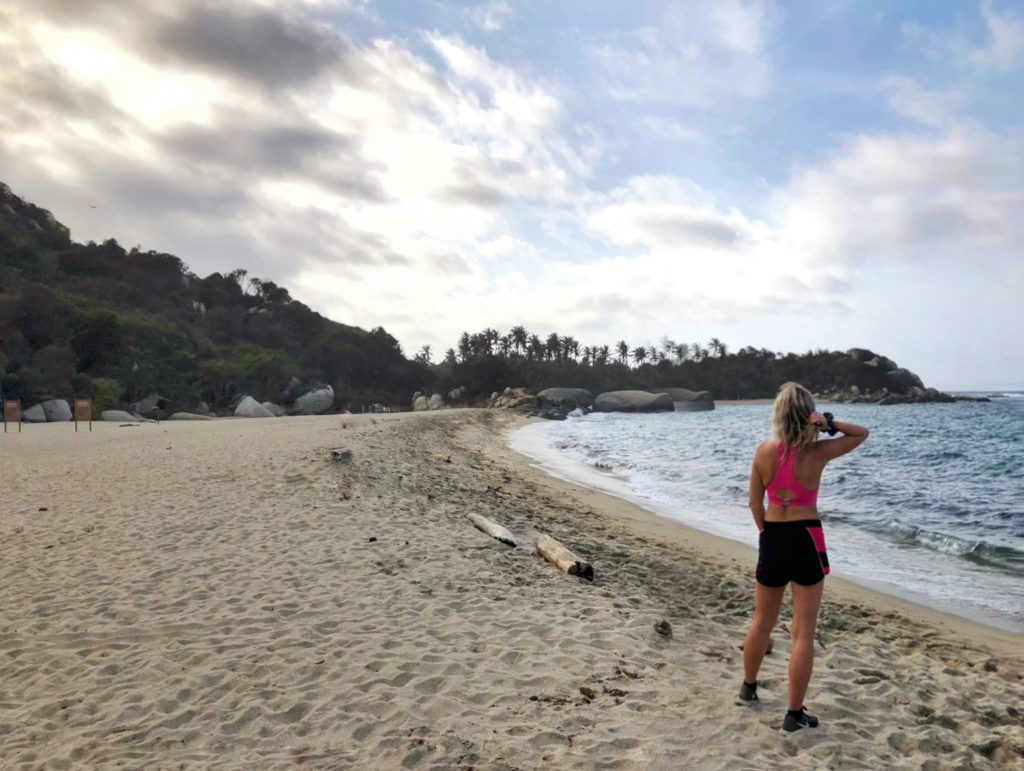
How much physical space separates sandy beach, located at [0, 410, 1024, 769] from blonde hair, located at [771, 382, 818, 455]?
1782mm

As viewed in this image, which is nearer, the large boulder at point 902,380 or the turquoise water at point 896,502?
the turquoise water at point 896,502

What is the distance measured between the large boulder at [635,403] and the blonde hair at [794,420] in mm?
67676

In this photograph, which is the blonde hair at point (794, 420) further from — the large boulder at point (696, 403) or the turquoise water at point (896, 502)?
the large boulder at point (696, 403)

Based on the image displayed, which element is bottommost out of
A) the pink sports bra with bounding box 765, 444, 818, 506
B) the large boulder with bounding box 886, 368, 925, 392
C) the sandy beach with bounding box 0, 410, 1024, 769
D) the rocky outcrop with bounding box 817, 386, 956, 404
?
the sandy beach with bounding box 0, 410, 1024, 769

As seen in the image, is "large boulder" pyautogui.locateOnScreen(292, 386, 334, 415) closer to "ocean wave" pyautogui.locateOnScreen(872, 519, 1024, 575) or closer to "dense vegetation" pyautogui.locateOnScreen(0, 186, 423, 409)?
"dense vegetation" pyautogui.locateOnScreen(0, 186, 423, 409)

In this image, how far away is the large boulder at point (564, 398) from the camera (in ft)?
219

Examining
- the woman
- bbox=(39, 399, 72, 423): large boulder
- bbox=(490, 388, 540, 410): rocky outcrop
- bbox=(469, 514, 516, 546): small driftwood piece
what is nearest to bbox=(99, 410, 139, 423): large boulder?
bbox=(39, 399, 72, 423): large boulder

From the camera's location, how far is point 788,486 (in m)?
3.56

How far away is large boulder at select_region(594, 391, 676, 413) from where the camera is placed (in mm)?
70250

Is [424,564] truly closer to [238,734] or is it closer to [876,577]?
[238,734]

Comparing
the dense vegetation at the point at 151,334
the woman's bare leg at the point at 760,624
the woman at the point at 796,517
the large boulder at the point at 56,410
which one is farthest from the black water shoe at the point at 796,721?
the dense vegetation at the point at 151,334

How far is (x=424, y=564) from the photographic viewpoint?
6848 mm

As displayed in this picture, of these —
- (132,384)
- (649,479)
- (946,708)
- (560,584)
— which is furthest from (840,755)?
(132,384)

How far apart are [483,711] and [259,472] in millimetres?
9546
